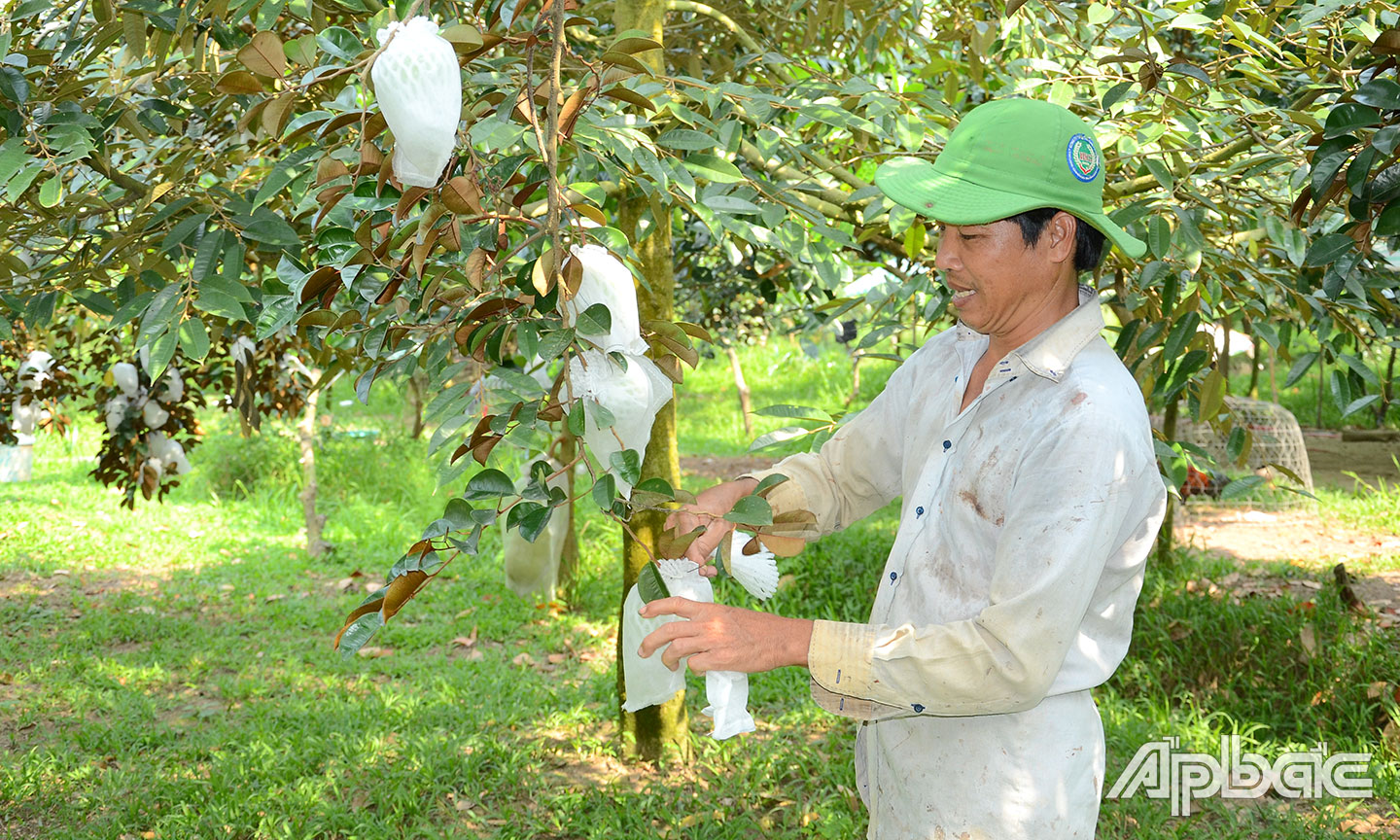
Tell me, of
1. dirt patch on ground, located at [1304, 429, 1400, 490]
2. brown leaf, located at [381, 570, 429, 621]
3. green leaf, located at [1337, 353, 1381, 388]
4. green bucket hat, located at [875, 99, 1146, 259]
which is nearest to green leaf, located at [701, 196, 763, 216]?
green bucket hat, located at [875, 99, 1146, 259]

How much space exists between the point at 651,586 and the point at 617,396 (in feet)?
0.71

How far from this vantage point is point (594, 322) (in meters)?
1.17

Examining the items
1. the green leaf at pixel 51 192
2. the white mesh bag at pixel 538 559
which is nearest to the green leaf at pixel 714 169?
the green leaf at pixel 51 192

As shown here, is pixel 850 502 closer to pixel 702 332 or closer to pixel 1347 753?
pixel 702 332

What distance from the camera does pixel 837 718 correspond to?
337 centimetres

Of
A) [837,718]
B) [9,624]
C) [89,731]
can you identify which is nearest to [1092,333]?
[837,718]

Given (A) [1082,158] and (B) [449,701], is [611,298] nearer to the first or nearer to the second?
(A) [1082,158]

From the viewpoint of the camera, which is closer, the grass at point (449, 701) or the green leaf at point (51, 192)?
the green leaf at point (51, 192)

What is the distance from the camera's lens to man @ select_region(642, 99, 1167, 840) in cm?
120

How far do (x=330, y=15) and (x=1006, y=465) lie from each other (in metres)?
1.51

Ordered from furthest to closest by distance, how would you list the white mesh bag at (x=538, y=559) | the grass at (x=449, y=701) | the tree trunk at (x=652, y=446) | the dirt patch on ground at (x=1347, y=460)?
the dirt patch on ground at (x=1347, y=460) < the white mesh bag at (x=538, y=559) < the grass at (x=449, y=701) < the tree trunk at (x=652, y=446)

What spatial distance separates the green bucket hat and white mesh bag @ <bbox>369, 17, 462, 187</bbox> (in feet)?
1.83

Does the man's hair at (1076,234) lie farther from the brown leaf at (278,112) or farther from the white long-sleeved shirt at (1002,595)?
the brown leaf at (278,112)

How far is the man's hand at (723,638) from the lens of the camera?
1199 millimetres
